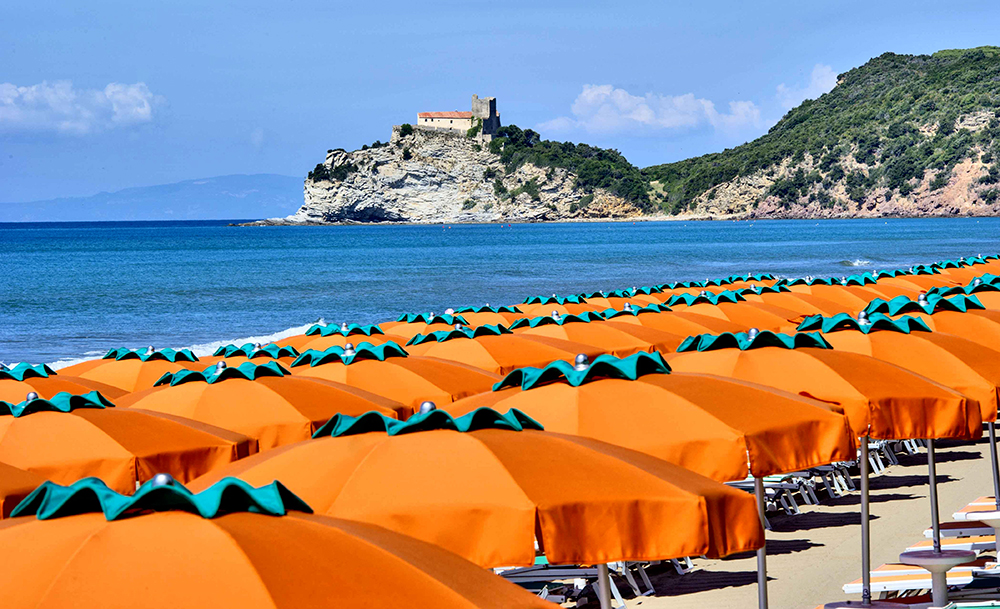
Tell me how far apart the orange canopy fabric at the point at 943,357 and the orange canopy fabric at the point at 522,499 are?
12.9 ft

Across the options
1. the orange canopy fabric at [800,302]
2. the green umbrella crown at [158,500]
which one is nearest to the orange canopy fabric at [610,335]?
the orange canopy fabric at [800,302]

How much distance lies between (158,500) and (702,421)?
12.7 feet

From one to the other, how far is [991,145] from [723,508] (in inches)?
6499

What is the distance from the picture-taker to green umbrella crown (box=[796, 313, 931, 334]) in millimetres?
9430

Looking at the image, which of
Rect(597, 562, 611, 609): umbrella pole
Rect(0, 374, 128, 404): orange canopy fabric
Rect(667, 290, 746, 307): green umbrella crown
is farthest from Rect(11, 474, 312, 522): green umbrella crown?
Rect(667, 290, 746, 307): green umbrella crown

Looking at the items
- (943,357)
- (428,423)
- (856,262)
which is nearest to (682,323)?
(943,357)

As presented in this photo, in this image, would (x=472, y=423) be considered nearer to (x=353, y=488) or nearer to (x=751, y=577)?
(x=353, y=488)

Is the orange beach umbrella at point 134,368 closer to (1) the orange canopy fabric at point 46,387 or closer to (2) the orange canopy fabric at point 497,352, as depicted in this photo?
(1) the orange canopy fabric at point 46,387

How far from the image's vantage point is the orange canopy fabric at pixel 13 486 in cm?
595

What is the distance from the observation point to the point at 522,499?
4.50m

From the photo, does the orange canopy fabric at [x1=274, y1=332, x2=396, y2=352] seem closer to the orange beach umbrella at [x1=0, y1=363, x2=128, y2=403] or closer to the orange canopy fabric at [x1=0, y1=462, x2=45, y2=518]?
the orange beach umbrella at [x1=0, y1=363, x2=128, y2=403]

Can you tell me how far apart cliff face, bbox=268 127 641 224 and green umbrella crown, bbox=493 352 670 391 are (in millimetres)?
177619

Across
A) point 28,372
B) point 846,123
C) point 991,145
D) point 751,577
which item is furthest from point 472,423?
point 846,123

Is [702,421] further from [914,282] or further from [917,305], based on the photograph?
[914,282]
